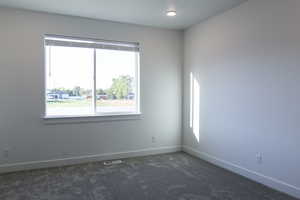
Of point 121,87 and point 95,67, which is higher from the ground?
point 95,67

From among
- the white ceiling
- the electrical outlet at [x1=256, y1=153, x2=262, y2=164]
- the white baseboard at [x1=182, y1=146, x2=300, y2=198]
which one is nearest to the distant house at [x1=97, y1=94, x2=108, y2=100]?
the white ceiling

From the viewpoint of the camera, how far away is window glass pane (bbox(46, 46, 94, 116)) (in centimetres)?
371

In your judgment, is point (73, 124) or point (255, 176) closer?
point (255, 176)

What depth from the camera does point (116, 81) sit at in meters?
4.21

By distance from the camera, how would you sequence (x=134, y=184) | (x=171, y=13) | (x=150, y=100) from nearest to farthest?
1. (x=134, y=184)
2. (x=171, y=13)
3. (x=150, y=100)

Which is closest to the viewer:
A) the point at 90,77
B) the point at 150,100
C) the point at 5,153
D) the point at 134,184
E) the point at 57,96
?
the point at 134,184

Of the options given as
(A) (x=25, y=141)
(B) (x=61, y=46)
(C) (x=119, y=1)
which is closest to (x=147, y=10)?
(C) (x=119, y=1)

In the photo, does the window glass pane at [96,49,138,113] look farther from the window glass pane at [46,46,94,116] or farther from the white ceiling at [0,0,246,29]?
the white ceiling at [0,0,246,29]

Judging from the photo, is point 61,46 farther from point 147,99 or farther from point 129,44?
point 147,99


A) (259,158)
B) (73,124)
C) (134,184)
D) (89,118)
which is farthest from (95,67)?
(259,158)

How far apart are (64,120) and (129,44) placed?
1853 millimetres

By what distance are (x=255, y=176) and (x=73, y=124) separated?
2.99 meters

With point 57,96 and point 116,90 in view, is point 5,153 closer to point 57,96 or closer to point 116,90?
point 57,96

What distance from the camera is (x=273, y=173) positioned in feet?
9.25
